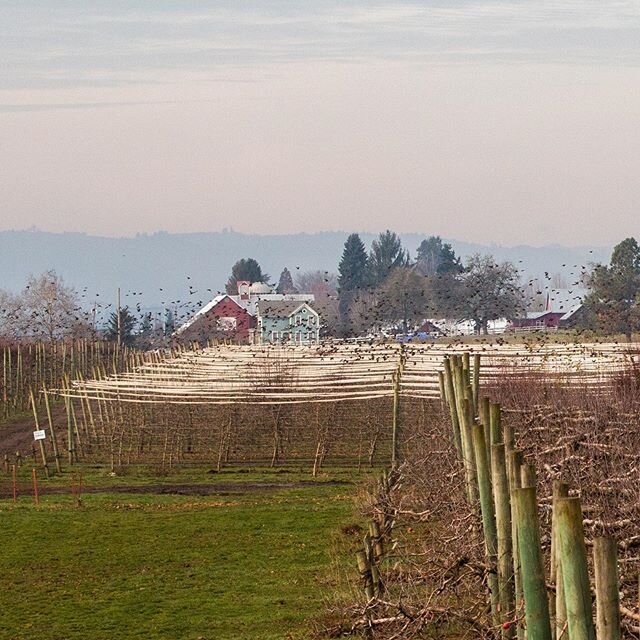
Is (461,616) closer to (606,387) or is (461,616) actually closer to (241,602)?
(241,602)

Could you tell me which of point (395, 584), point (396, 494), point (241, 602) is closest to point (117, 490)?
point (396, 494)

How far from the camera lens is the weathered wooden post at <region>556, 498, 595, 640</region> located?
8664mm

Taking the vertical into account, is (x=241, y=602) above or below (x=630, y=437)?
below

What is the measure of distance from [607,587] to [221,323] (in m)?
102

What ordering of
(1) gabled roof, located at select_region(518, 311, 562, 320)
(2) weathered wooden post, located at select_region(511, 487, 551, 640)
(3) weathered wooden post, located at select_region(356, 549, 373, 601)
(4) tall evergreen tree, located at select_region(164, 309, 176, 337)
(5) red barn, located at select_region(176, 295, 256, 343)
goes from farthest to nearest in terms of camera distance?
(1) gabled roof, located at select_region(518, 311, 562, 320), (5) red barn, located at select_region(176, 295, 256, 343), (4) tall evergreen tree, located at select_region(164, 309, 176, 337), (3) weathered wooden post, located at select_region(356, 549, 373, 601), (2) weathered wooden post, located at select_region(511, 487, 551, 640)

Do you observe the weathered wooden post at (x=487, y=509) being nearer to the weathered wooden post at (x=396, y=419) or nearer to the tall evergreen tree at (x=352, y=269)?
the weathered wooden post at (x=396, y=419)

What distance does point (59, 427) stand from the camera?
55.3 metres

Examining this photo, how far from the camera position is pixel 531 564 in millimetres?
10609

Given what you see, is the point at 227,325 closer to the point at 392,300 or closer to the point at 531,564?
the point at 392,300

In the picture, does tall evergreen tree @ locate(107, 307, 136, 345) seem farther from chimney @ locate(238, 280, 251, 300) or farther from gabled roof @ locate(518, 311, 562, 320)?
gabled roof @ locate(518, 311, 562, 320)

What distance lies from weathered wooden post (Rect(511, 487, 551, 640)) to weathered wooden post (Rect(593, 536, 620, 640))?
5.32ft

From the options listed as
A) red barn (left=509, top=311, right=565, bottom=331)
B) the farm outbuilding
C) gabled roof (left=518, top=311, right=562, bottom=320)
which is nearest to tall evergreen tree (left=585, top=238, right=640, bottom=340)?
the farm outbuilding

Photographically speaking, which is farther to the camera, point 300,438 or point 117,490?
point 300,438

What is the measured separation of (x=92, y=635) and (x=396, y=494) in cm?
869
